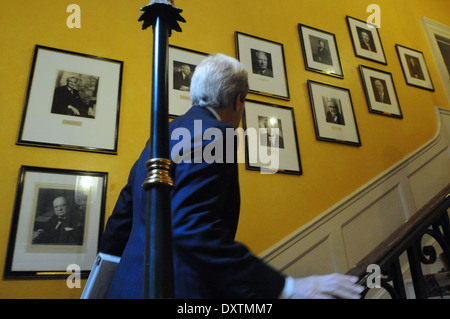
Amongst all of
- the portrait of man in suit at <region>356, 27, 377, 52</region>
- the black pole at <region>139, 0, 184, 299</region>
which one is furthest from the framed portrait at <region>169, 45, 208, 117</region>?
the portrait of man in suit at <region>356, 27, 377, 52</region>

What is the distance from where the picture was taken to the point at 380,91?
4309mm

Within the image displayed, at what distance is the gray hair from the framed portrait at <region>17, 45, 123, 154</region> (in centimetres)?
125

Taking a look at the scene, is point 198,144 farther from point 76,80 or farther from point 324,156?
point 324,156

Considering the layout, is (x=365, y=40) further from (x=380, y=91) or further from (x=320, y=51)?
(x=320, y=51)

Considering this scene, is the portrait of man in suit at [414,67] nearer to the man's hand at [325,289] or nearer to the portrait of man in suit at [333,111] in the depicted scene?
the portrait of man in suit at [333,111]

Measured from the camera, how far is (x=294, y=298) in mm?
992

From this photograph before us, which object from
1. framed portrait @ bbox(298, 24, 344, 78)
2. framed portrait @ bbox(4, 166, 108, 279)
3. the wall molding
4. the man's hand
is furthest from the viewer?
framed portrait @ bbox(298, 24, 344, 78)

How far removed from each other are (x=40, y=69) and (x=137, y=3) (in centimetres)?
107

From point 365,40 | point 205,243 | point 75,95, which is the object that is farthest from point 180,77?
point 365,40

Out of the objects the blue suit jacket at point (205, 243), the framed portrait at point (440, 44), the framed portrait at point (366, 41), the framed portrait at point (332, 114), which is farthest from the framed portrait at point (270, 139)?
the framed portrait at point (440, 44)

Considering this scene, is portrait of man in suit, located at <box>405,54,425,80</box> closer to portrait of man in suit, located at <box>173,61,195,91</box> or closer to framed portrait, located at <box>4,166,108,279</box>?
portrait of man in suit, located at <box>173,61,195,91</box>

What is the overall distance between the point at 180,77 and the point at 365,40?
262cm

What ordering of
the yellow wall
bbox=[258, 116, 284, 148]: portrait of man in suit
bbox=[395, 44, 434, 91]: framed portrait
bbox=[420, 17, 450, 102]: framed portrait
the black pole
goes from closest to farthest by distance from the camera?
the black pole
the yellow wall
bbox=[258, 116, 284, 148]: portrait of man in suit
bbox=[395, 44, 434, 91]: framed portrait
bbox=[420, 17, 450, 102]: framed portrait

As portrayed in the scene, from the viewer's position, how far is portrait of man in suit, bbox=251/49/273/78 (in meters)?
3.56
